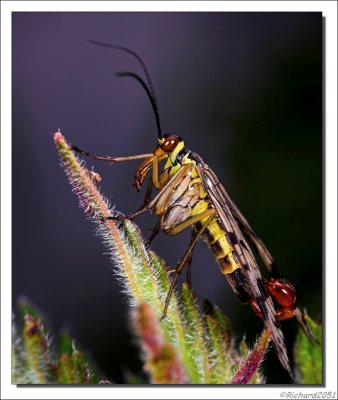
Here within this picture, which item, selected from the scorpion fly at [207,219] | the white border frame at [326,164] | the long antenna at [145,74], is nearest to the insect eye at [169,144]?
the scorpion fly at [207,219]

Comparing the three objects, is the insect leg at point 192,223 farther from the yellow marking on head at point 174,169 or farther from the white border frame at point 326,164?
the white border frame at point 326,164

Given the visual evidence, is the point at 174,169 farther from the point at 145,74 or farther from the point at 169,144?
the point at 145,74

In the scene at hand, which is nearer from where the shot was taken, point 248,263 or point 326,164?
point 248,263

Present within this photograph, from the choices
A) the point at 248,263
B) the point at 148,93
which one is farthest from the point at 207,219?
the point at 148,93

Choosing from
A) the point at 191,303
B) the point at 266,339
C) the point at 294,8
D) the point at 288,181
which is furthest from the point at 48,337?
the point at 294,8

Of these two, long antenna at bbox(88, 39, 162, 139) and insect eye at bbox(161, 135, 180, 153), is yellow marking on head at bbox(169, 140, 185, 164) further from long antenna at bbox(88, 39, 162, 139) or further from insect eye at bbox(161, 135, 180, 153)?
long antenna at bbox(88, 39, 162, 139)

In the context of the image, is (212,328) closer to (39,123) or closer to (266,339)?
(266,339)
